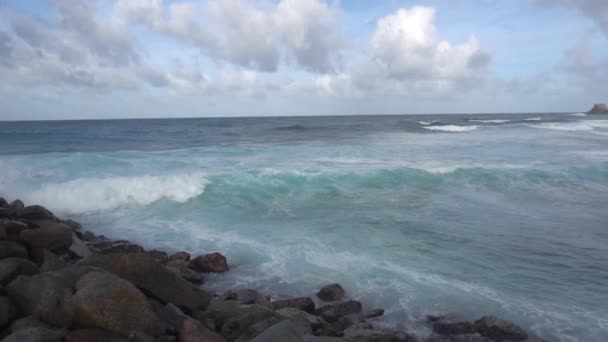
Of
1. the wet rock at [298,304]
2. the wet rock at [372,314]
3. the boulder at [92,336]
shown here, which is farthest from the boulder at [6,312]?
the wet rock at [372,314]

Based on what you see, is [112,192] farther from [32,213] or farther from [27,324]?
[27,324]

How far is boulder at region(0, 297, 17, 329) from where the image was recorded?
13.1ft

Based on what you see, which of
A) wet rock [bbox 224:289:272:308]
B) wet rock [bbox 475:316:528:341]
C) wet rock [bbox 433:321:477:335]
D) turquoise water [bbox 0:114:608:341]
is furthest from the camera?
turquoise water [bbox 0:114:608:341]

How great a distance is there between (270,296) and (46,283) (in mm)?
3140

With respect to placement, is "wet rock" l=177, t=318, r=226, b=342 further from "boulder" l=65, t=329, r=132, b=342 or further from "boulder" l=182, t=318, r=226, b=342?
"boulder" l=65, t=329, r=132, b=342

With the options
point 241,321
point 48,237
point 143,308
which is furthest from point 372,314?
point 48,237

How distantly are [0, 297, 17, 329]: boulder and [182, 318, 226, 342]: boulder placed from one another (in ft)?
5.33

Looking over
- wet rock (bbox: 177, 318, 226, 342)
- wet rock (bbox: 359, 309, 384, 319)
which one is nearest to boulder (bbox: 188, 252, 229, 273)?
wet rock (bbox: 359, 309, 384, 319)

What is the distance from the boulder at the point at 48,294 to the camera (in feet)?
13.0

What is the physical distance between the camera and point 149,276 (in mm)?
4934

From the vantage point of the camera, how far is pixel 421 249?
852 cm

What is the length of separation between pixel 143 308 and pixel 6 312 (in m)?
1.36

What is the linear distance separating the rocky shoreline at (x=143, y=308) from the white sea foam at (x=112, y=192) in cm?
586

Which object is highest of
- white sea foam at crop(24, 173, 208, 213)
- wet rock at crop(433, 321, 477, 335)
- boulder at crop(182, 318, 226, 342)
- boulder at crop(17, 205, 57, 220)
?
boulder at crop(17, 205, 57, 220)
